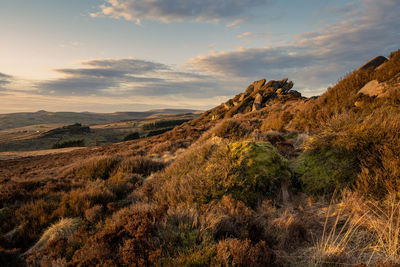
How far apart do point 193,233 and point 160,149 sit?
1120cm

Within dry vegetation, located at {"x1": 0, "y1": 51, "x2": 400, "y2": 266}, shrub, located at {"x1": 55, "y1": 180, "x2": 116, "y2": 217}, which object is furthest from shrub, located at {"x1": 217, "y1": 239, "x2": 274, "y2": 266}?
shrub, located at {"x1": 55, "y1": 180, "x2": 116, "y2": 217}

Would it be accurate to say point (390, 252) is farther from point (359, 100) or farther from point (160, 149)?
point (160, 149)

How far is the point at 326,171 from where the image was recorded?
4230 mm

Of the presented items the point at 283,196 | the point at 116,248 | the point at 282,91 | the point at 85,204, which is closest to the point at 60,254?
the point at 116,248

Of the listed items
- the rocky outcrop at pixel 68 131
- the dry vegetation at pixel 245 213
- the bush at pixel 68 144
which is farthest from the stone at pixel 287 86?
the rocky outcrop at pixel 68 131

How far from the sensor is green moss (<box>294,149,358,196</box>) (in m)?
3.95

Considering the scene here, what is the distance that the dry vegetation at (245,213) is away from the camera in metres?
2.43

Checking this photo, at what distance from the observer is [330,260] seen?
Answer: 7.43 ft

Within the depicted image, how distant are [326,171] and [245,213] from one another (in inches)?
90.1

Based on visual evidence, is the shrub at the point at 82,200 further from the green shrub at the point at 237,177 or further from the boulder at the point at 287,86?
the boulder at the point at 287,86

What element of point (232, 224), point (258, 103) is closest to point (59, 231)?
point (232, 224)

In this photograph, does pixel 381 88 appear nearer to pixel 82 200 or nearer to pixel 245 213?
pixel 245 213

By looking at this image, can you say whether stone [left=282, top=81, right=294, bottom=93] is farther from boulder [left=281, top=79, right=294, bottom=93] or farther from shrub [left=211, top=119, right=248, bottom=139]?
shrub [left=211, top=119, right=248, bottom=139]

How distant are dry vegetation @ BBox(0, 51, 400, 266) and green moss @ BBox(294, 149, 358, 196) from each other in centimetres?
2
